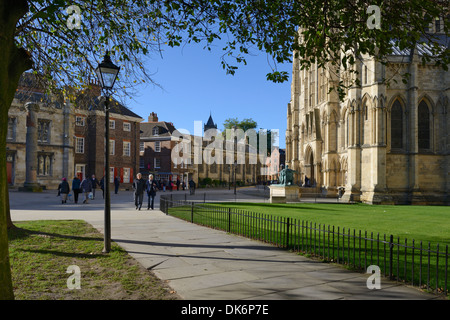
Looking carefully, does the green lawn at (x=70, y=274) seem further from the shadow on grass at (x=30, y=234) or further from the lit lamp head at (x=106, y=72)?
the lit lamp head at (x=106, y=72)

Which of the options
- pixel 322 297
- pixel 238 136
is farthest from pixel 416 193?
pixel 238 136

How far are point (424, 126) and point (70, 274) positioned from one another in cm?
2987

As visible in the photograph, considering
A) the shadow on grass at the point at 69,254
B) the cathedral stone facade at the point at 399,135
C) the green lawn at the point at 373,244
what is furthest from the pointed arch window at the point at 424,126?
the shadow on grass at the point at 69,254

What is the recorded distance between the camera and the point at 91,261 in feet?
22.0

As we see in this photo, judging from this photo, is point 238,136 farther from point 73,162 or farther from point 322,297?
point 322,297

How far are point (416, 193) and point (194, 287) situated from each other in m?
26.7

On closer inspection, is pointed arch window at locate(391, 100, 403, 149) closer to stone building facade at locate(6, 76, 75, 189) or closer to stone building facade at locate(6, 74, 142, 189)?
stone building facade at locate(6, 74, 142, 189)

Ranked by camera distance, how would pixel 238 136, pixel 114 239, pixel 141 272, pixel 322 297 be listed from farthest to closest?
1. pixel 238 136
2. pixel 114 239
3. pixel 141 272
4. pixel 322 297

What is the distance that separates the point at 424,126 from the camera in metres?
28.4

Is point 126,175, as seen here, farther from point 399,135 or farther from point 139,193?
point 399,135

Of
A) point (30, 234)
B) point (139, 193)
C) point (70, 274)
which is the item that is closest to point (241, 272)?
point (70, 274)

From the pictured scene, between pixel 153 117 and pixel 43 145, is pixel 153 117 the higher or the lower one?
the higher one

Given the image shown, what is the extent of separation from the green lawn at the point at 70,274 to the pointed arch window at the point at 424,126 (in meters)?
27.4

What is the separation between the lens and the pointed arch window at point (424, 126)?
1113 inches
